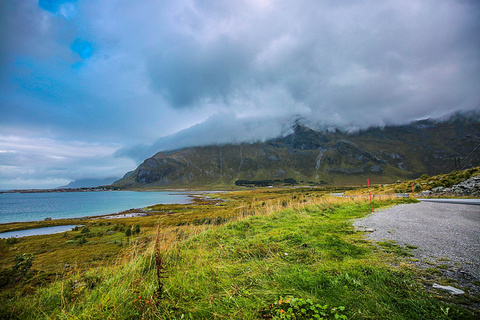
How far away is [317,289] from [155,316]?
314 cm

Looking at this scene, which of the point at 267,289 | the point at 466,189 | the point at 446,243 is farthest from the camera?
the point at 466,189

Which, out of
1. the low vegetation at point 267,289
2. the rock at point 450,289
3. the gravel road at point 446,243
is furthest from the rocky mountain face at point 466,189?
the rock at point 450,289

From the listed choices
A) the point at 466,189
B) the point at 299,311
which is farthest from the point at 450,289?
the point at 466,189

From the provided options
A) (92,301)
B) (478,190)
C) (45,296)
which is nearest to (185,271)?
(92,301)

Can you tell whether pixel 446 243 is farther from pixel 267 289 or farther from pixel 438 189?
pixel 438 189

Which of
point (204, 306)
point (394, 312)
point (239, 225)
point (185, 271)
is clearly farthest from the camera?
point (239, 225)

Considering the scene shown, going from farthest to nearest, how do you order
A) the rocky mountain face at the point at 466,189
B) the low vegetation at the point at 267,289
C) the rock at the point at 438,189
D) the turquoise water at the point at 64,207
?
the turquoise water at the point at 64,207 → the rock at the point at 438,189 → the rocky mountain face at the point at 466,189 → the low vegetation at the point at 267,289

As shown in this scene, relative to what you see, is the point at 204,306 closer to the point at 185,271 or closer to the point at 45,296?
the point at 185,271

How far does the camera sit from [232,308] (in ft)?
11.3

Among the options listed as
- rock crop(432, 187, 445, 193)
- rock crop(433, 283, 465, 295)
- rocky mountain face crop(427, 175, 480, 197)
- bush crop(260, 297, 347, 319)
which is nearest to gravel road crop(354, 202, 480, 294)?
rock crop(433, 283, 465, 295)

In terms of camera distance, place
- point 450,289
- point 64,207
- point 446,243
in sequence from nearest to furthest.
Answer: point 450,289, point 446,243, point 64,207

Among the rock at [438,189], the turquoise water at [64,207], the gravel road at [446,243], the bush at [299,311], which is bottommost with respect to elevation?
the turquoise water at [64,207]

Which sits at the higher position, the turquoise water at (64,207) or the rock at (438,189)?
the rock at (438,189)

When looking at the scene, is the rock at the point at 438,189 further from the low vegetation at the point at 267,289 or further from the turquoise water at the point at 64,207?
the turquoise water at the point at 64,207
